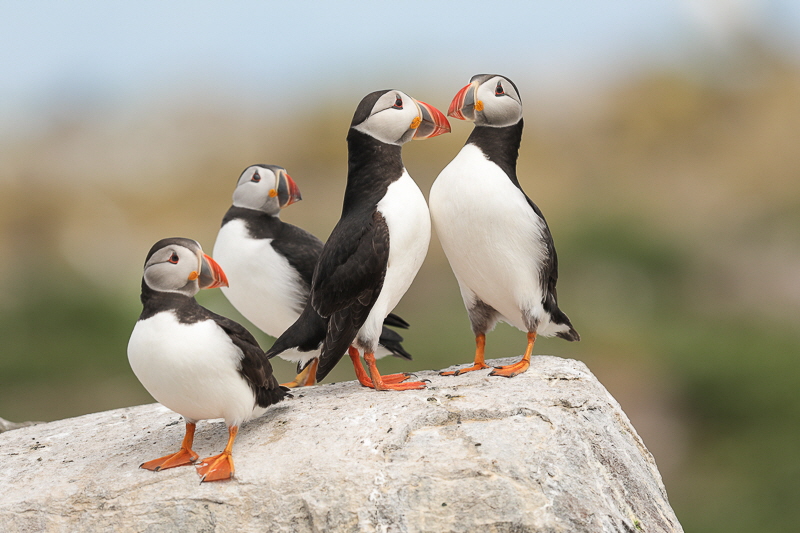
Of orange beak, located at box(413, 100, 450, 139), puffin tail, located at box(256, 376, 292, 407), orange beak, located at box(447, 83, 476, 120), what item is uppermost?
orange beak, located at box(447, 83, 476, 120)

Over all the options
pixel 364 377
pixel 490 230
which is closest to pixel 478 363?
pixel 364 377

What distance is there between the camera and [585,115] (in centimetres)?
1758

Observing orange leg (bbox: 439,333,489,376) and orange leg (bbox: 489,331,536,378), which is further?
orange leg (bbox: 439,333,489,376)

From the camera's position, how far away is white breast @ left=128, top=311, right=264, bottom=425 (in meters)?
3.66

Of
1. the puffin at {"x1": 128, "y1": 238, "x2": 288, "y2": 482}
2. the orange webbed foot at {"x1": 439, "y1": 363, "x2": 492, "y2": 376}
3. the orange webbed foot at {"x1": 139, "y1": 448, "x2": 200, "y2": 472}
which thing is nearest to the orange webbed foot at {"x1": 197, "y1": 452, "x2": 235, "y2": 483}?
the puffin at {"x1": 128, "y1": 238, "x2": 288, "y2": 482}

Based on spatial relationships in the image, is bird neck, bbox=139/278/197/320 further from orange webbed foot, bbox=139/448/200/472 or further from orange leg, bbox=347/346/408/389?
orange leg, bbox=347/346/408/389

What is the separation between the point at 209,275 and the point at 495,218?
1.56 metres

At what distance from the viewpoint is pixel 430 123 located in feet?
14.6

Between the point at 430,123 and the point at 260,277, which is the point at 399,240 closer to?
the point at 430,123

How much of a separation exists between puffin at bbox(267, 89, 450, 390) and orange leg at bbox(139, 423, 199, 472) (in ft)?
2.06

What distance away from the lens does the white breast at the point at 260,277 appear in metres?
5.45

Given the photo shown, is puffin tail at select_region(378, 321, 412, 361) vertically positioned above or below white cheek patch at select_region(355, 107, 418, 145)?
below

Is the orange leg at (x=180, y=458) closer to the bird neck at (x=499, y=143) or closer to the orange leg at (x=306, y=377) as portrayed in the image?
the orange leg at (x=306, y=377)

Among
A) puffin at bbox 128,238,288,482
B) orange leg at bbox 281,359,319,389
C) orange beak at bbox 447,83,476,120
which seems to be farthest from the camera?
orange leg at bbox 281,359,319,389
